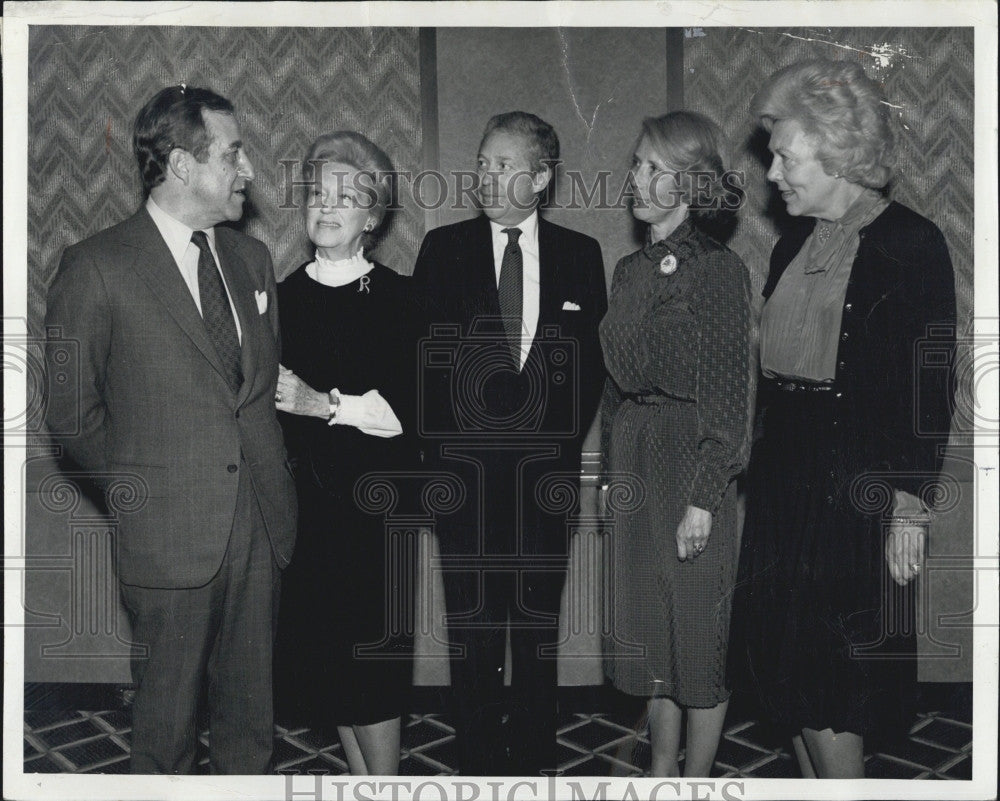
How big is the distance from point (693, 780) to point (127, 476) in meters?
1.85

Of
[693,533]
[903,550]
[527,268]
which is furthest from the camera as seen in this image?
A: [527,268]

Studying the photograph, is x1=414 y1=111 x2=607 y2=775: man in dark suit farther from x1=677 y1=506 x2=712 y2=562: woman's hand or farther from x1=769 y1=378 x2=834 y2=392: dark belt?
x1=769 y1=378 x2=834 y2=392: dark belt

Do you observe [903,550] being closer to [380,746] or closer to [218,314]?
[380,746]

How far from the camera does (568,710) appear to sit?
9.86 ft

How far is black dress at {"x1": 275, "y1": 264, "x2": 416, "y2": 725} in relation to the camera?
2807 mm

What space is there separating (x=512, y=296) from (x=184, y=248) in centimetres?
94

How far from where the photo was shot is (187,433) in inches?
105

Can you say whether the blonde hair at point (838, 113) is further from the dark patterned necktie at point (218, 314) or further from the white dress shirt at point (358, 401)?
the dark patterned necktie at point (218, 314)

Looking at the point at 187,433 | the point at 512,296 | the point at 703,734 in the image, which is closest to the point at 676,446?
the point at 512,296

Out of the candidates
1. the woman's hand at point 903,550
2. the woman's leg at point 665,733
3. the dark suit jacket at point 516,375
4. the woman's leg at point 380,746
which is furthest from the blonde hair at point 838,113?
the woman's leg at point 380,746

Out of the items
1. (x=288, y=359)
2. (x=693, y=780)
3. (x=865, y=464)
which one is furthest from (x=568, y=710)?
(x=288, y=359)

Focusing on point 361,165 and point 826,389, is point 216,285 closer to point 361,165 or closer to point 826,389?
point 361,165

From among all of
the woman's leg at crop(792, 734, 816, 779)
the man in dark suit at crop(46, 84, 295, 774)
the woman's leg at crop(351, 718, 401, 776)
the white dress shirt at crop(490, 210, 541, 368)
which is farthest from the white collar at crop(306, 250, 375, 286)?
the woman's leg at crop(792, 734, 816, 779)

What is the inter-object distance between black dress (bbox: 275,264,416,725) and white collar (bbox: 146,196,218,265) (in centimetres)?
30
